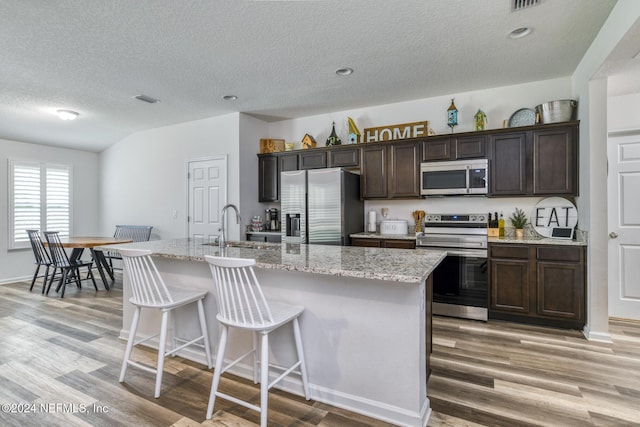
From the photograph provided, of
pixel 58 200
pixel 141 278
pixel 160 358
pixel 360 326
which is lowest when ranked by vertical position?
pixel 160 358

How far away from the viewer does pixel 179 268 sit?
2691mm

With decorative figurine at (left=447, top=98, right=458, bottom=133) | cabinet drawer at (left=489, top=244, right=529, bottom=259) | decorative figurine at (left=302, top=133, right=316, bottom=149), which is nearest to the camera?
cabinet drawer at (left=489, top=244, right=529, bottom=259)

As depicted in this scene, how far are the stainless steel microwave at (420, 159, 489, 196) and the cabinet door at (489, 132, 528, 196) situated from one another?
0.33 ft

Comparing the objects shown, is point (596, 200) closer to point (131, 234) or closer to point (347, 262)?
point (347, 262)

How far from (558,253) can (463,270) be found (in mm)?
899

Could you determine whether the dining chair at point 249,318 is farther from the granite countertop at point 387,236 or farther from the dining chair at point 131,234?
the dining chair at point 131,234

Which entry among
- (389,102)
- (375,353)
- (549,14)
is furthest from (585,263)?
(389,102)

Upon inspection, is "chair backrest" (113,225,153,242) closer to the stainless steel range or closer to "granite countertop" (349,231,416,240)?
"granite countertop" (349,231,416,240)

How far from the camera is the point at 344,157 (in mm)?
4422

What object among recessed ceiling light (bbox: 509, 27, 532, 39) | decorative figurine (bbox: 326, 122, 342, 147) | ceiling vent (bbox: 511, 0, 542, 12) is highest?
recessed ceiling light (bbox: 509, 27, 532, 39)

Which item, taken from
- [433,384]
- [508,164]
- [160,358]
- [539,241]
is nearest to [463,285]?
[539,241]

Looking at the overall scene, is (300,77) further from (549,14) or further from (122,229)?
(122,229)

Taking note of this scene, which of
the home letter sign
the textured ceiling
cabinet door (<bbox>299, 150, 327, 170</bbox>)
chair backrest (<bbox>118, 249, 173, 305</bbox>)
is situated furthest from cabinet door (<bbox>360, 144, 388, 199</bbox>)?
chair backrest (<bbox>118, 249, 173, 305</bbox>)

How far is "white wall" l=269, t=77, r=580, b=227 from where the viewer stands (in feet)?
12.2
